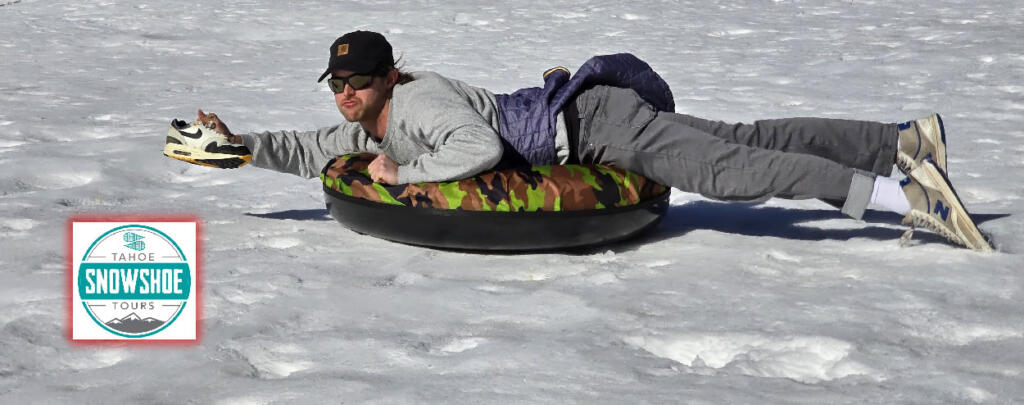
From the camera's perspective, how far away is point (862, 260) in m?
4.12

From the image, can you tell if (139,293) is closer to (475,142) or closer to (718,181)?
(475,142)

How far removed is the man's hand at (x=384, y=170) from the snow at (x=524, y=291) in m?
0.30

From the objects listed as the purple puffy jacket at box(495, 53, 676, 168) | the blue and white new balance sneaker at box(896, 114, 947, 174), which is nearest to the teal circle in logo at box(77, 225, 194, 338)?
the purple puffy jacket at box(495, 53, 676, 168)

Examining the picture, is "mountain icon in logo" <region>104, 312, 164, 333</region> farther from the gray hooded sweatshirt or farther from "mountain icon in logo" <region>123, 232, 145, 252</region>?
the gray hooded sweatshirt

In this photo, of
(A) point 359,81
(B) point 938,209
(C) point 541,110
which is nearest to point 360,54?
(A) point 359,81

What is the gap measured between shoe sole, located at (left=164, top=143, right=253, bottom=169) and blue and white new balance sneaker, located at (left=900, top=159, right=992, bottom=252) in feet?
8.52

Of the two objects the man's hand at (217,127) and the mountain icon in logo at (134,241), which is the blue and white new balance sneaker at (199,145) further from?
the mountain icon in logo at (134,241)

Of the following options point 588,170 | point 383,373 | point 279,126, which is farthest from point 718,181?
point 279,126

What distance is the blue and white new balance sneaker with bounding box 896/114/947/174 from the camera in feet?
14.4

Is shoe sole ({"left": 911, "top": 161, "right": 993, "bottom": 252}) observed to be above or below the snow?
above

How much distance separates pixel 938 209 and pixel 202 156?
2.83m

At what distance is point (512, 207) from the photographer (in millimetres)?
4121

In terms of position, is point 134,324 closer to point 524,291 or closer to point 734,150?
point 524,291

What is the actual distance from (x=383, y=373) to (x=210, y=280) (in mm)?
1157
